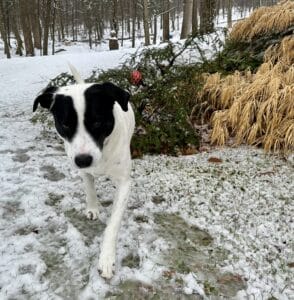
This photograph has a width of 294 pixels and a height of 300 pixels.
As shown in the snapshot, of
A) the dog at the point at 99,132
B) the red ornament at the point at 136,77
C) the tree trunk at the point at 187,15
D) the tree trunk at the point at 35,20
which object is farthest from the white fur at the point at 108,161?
the tree trunk at the point at 35,20

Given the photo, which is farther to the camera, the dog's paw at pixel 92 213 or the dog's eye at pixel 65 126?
the dog's paw at pixel 92 213

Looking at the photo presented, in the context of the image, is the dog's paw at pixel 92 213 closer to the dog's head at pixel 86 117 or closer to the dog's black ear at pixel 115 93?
the dog's head at pixel 86 117

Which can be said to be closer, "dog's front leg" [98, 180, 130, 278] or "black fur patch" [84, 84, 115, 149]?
"black fur patch" [84, 84, 115, 149]

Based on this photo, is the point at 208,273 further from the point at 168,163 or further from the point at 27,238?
the point at 168,163

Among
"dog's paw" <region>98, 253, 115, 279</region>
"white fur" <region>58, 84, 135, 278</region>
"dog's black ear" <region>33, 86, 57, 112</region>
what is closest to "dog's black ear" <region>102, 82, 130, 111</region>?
"white fur" <region>58, 84, 135, 278</region>

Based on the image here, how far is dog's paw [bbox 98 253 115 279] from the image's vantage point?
2.25 m

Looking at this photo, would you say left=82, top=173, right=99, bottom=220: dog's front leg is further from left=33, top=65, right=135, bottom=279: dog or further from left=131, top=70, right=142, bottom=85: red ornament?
left=131, top=70, right=142, bottom=85: red ornament

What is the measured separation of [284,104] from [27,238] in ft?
10.4

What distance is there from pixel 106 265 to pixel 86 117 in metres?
0.92

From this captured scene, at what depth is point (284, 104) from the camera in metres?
4.26

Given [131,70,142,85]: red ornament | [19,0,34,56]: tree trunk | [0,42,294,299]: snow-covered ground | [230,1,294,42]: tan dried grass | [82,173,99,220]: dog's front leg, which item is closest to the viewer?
[0,42,294,299]: snow-covered ground

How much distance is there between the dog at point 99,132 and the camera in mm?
2135

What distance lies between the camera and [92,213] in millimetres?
2939

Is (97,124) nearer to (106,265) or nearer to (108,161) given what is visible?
(108,161)
